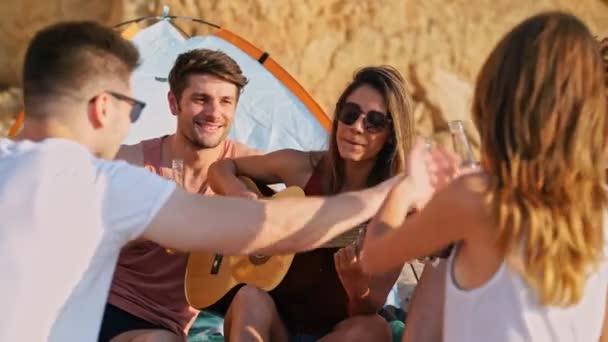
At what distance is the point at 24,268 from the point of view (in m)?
1.55

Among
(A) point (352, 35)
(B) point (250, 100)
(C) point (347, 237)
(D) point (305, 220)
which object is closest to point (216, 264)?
(C) point (347, 237)

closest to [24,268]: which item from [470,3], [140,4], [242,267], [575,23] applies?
[575,23]

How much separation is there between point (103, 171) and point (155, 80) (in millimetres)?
2430

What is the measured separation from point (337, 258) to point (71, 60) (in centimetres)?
96

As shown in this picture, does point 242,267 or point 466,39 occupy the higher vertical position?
point 466,39

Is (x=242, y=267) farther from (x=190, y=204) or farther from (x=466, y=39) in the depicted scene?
(x=466, y=39)

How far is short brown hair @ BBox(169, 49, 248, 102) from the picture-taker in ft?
10.1

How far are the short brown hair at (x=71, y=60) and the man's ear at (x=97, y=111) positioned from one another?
0.03 metres

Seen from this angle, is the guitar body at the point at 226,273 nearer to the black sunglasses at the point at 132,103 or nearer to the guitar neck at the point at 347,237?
the guitar neck at the point at 347,237

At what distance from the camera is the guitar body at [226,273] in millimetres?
2717

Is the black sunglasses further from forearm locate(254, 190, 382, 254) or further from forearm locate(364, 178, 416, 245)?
forearm locate(364, 178, 416, 245)

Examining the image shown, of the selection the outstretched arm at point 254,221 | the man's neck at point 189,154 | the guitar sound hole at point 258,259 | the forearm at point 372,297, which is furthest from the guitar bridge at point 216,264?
the outstretched arm at point 254,221

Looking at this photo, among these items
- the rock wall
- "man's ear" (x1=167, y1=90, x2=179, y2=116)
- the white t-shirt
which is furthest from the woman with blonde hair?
the rock wall

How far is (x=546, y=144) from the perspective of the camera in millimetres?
1553
